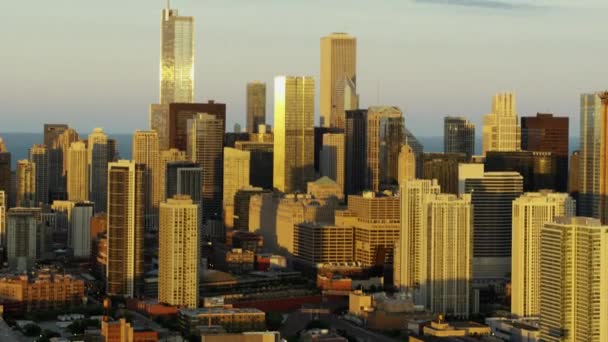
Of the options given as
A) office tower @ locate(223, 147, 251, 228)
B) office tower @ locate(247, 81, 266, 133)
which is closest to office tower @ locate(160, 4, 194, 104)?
office tower @ locate(247, 81, 266, 133)

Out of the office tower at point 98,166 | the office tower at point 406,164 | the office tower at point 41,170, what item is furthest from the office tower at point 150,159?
the office tower at point 406,164

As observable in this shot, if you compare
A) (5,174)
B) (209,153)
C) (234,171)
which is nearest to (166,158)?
(209,153)

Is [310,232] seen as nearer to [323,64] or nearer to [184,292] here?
[184,292]

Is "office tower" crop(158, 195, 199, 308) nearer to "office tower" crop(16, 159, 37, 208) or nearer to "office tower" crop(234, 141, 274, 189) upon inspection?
"office tower" crop(16, 159, 37, 208)

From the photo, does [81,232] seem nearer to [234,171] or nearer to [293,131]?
[234,171]

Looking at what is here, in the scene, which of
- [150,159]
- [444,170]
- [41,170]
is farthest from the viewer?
[41,170]

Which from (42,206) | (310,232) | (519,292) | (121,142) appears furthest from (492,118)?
(121,142)

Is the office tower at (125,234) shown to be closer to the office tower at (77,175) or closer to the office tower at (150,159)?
the office tower at (150,159)
